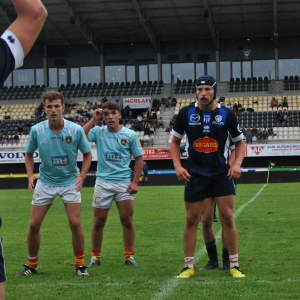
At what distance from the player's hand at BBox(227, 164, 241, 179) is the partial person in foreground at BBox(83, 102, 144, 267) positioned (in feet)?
5.11

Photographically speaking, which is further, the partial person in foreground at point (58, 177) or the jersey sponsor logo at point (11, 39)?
the partial person in foreground at point (58, 177)

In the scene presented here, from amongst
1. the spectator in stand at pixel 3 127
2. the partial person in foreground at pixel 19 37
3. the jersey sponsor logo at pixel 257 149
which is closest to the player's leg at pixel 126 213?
the partial person in foreground at pixel 19 37

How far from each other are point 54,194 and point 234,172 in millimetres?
2190

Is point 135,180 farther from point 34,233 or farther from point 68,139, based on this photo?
point 34,233

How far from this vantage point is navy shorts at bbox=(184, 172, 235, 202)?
24.7ft

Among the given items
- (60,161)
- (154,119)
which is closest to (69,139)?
(60,161)

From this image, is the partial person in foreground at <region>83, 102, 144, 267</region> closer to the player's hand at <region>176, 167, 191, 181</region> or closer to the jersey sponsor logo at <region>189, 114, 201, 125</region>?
the player's hand at <region>176, 167, 191, 181</region>

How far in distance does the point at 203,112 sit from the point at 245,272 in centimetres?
196

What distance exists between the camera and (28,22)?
2.85 m

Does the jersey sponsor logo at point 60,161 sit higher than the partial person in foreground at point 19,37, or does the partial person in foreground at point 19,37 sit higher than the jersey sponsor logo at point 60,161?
the partial person in foreground at point 19,37

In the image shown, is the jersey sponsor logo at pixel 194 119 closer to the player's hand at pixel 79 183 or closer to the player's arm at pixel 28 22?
the player's hand at pixel 79 183

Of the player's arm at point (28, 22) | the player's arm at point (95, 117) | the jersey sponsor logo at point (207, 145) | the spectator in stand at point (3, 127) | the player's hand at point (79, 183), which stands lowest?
the player's hand at point (79, 183)

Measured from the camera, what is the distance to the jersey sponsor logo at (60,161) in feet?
25.9

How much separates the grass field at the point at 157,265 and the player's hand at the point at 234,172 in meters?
1.15
